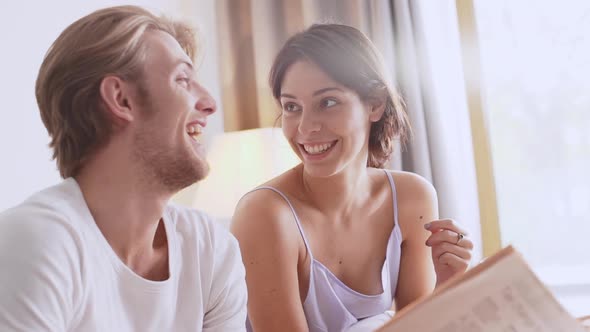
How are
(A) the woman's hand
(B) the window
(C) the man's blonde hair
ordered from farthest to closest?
(B) the window < (A) the woman's hand < (C) the man's blonde hair

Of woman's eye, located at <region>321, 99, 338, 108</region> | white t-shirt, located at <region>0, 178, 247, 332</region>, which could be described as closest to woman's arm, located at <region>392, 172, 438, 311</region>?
woman's eye, located at <region>321, 99, 338, 108</region>

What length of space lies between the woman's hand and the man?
48 cm

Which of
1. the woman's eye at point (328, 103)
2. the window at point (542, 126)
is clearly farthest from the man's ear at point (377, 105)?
the window at point (542, 126)

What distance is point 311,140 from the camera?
1.37 m

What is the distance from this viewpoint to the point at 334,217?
145 cm

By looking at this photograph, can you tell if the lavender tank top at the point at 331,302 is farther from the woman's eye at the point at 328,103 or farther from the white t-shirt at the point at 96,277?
the white t-shirt at the point at 96,277

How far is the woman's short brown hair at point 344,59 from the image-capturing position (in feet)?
4.48

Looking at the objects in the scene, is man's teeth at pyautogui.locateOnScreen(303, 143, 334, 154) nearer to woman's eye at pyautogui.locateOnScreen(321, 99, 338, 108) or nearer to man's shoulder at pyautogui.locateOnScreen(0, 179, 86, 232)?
woman's eye at pyautogui.locateOnScreen(321, 99, 338, 108)

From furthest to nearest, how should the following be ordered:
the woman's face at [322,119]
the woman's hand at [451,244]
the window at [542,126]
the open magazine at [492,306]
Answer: the window at [542,126]
the woman's face at [322,119]
the woman's hand at [451,244]
the open magazine at [492,306]

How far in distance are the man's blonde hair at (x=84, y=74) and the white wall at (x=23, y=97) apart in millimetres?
518

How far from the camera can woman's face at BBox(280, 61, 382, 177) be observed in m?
1.36

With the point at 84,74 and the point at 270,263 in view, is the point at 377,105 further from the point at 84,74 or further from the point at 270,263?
the point at 84,74

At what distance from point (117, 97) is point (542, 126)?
5.75ft

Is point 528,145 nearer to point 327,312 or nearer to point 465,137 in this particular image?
point 465,137
